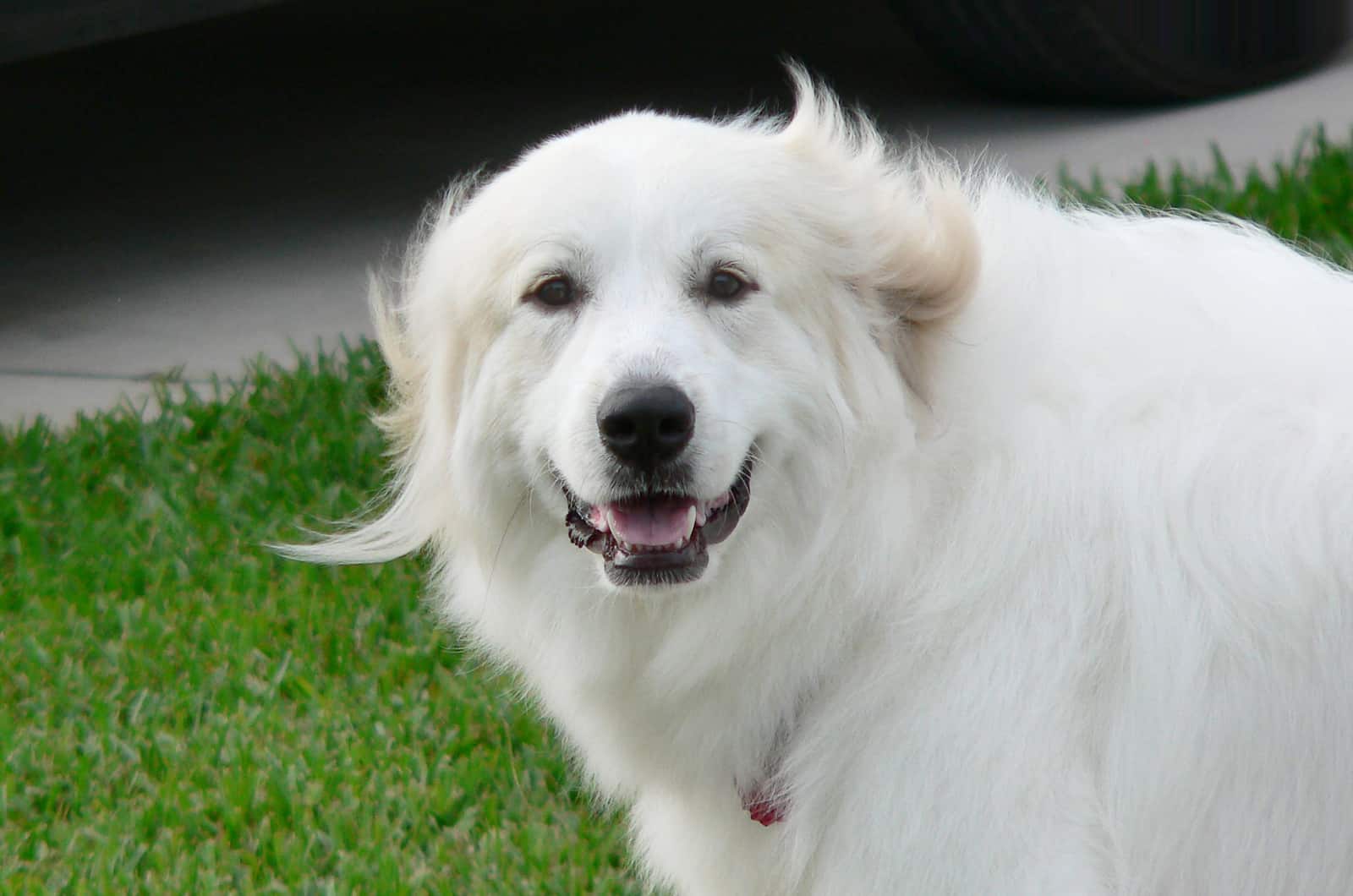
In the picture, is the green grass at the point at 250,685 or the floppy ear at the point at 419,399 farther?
the green grass at the point at 250,685

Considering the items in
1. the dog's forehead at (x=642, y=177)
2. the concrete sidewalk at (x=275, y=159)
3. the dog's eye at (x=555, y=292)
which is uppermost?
the dog's forehead at (x=642, y=177)

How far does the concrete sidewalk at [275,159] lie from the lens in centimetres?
653

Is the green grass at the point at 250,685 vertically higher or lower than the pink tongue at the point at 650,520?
lower

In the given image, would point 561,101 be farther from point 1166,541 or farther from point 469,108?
point 1166,541

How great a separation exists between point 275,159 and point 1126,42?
381 cm

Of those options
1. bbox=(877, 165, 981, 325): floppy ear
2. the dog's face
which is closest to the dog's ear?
bbox=(877, 165, 981, 325): floppy ear

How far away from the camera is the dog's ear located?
2895mm

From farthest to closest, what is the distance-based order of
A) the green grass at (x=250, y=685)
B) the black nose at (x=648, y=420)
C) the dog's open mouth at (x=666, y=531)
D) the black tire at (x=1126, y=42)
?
the black tire at (x=1126, y=42)
the green grass at (x=250, y=685)
the dog's open mouth at (x=666, y=531)
the black nose at (x=648, y=420)

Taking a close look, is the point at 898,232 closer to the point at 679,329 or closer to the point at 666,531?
the point at 679,329

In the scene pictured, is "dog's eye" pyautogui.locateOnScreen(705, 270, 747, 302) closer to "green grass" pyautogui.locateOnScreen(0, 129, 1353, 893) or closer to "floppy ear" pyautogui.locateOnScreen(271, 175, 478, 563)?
"floppy ear" pyautogui.locateOnScreen(271, 175, 478, 563)

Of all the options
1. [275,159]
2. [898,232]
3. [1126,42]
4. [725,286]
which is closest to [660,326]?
[725,286]

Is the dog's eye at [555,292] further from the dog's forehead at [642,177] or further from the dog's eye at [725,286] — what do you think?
the dog's eye at [725,286]

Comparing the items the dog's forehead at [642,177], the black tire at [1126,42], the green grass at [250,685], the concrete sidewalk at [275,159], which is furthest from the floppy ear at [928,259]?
the black tire at [1126,42]

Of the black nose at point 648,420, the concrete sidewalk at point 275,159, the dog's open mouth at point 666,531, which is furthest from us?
the concrete sidewalk at point 275,159
